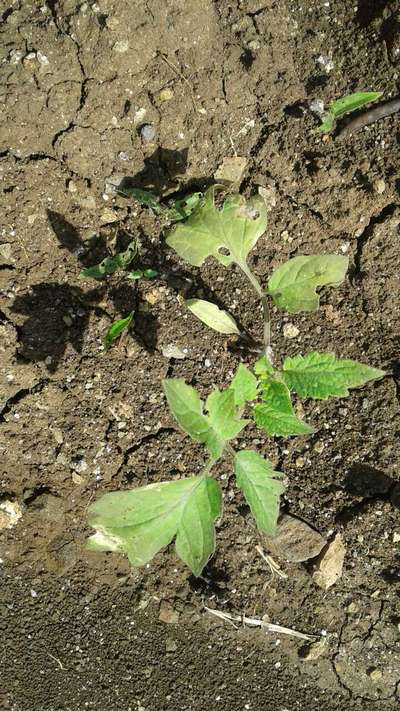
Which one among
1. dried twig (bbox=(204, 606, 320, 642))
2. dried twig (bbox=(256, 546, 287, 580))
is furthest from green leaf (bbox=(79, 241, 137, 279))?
dried twig (bbox=(204, 606, 320, 642))

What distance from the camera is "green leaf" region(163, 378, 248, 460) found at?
1989 mm

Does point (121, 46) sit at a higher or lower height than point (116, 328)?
higher

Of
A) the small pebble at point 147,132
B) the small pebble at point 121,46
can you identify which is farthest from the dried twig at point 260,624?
the small pebble at point 121,46

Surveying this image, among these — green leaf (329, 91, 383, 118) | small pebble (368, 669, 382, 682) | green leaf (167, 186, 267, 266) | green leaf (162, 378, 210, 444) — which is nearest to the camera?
green leaf (162, 378, 210, 444)

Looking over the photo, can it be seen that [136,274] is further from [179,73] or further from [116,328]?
[179,73]

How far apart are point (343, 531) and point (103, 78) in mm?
1820

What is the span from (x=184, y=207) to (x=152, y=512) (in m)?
1.07

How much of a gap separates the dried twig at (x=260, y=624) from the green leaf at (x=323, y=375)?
0.91 metres

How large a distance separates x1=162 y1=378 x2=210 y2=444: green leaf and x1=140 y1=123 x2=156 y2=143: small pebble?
3.22ft

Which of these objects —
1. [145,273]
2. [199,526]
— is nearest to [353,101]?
[145,273]

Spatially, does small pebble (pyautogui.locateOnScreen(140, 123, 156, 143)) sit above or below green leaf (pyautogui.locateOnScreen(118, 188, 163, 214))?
above

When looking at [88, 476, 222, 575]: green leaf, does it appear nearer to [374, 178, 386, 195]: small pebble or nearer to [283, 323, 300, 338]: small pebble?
[283, 323, 300, 338]: small pebble

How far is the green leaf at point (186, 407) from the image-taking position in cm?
197

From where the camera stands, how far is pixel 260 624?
2506mm
